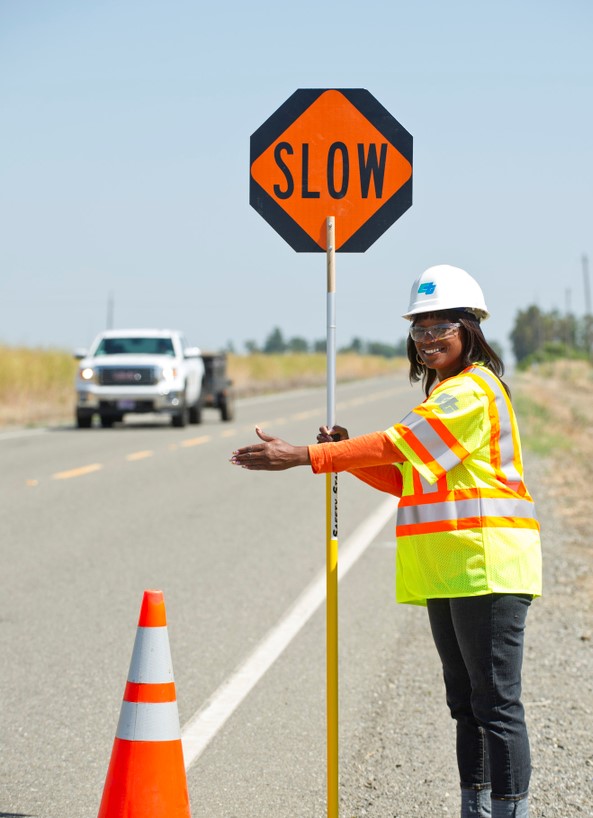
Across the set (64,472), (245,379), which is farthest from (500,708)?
(245,379)

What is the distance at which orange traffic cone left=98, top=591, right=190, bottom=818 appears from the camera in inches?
149

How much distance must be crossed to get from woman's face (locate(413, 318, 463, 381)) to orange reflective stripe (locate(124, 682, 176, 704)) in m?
1.30

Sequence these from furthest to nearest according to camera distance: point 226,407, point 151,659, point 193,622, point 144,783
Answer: point 226,407 < point 193,622 < point 151,659 < point 144,783

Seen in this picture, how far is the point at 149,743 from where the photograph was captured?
12.5 feet

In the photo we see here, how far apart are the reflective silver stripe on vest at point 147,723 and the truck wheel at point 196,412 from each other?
73.9 ft

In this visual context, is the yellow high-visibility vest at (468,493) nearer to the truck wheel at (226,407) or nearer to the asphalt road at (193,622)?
the asphalt road at (193,622)

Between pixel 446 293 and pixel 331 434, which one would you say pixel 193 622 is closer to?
pixel 331 434

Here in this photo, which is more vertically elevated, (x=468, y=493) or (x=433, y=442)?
(x=433, y=442)

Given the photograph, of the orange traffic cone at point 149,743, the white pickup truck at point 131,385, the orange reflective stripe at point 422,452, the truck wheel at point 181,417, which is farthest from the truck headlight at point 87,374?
the orange reflective stripe at point 422,452

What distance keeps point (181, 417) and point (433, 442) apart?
21.6 m

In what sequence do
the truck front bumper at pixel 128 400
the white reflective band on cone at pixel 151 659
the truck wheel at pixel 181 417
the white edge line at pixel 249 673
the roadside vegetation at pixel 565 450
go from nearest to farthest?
the white reflective band on cone at pixel 151 659, the white edge line at pixel 249 673, the roadside vegetation at pixel 565 450, the truck front bumper at pixel 128 400, the truck wheel at pixel 181 417

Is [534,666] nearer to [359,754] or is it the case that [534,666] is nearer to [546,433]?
[359,754]

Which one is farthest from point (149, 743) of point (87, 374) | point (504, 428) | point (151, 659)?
point (87, 374)

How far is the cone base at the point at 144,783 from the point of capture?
3768 mm
